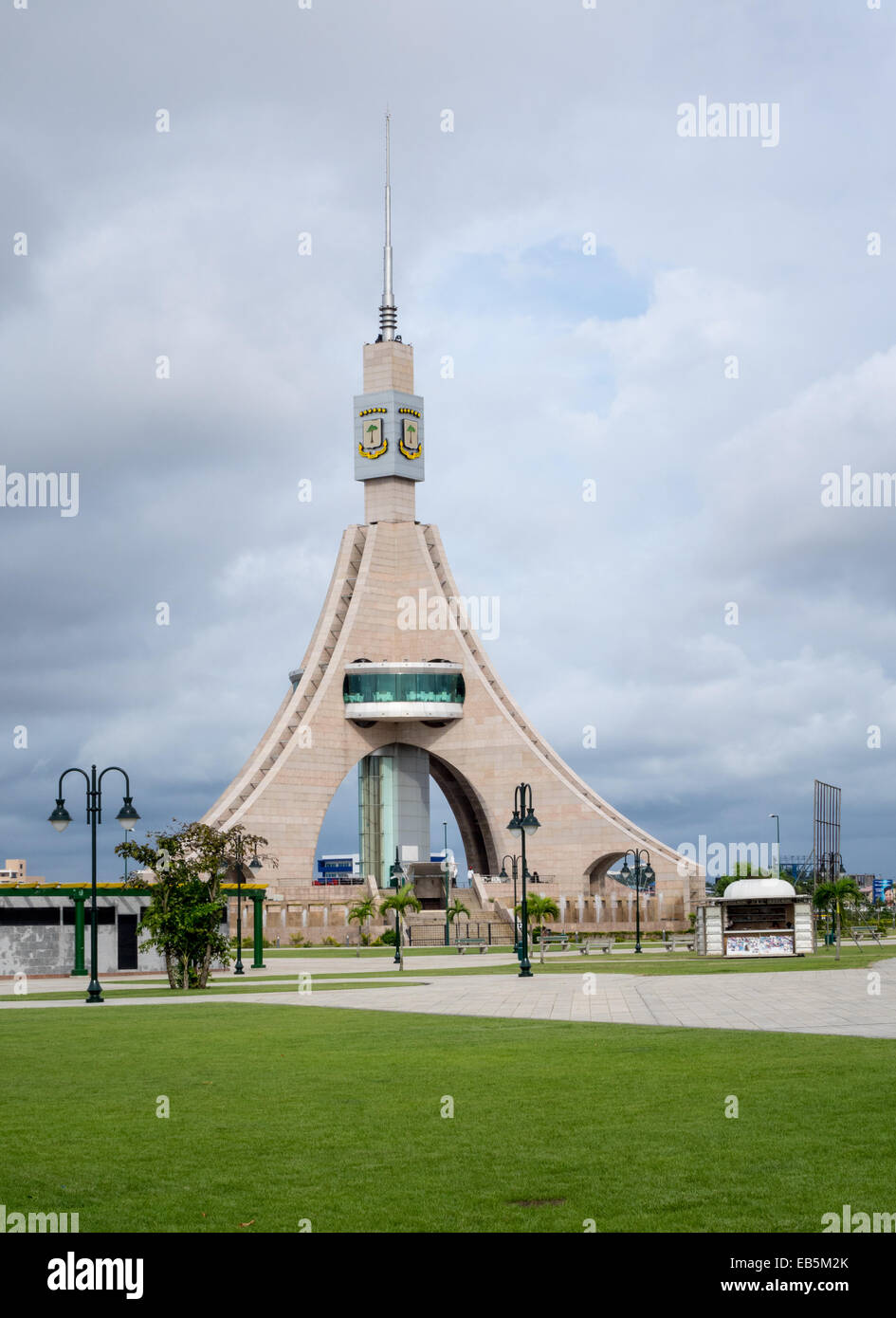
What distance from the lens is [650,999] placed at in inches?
929

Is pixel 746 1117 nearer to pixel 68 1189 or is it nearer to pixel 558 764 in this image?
pixel 68 1189

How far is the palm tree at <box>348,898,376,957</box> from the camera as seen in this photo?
63.3 meters

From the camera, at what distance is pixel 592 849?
271 feet

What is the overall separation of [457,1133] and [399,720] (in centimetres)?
7753

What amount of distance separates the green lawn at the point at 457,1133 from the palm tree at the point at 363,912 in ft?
140

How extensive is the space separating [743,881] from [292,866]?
41692 mm

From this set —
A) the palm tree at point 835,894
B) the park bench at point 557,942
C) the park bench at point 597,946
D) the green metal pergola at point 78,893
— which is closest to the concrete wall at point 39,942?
the green metal pergola at point 78,893

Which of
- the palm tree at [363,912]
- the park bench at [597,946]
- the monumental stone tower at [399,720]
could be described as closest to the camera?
the park bench at [597,946]

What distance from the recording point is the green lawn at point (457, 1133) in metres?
7.80

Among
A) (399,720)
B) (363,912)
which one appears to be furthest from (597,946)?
(399,720)

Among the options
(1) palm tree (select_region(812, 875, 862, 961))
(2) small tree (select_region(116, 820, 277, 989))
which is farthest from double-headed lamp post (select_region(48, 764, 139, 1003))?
(1) palm tree (select_region(812, 875, 862, 961))

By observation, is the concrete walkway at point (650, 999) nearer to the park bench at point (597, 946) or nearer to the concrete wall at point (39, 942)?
the concrete wall at point (39, 942)

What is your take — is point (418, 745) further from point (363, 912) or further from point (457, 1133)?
point (457, 1133)
